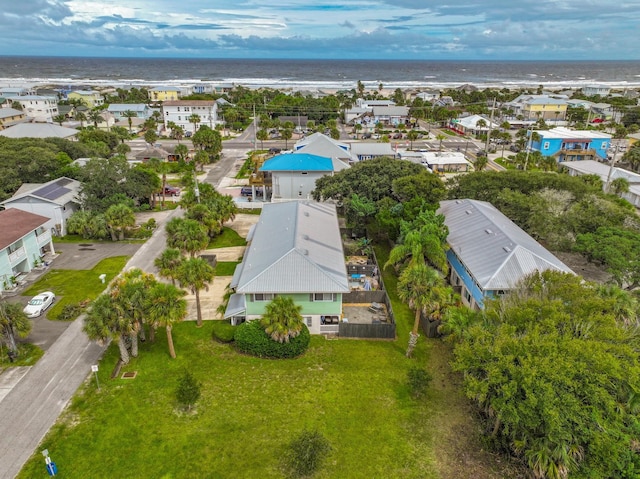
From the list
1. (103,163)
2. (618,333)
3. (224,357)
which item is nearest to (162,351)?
(224,357)

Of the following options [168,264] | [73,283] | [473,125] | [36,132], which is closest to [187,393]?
[168,264]

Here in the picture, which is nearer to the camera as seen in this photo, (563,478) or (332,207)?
(563,478)

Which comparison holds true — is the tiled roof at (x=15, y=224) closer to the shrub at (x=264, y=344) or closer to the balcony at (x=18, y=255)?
the balcony at (x=18, y=255)

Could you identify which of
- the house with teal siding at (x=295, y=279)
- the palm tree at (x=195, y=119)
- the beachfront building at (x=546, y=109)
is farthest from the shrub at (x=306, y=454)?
the beachfront building at (x=546, y=109)

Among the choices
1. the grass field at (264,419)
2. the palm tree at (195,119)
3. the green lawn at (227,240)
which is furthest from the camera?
the palm tree at (195,119)

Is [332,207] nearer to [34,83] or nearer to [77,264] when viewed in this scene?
[77,264]

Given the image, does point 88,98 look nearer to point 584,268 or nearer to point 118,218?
point 118,218

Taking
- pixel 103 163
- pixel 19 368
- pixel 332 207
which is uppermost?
pixel 103 163
